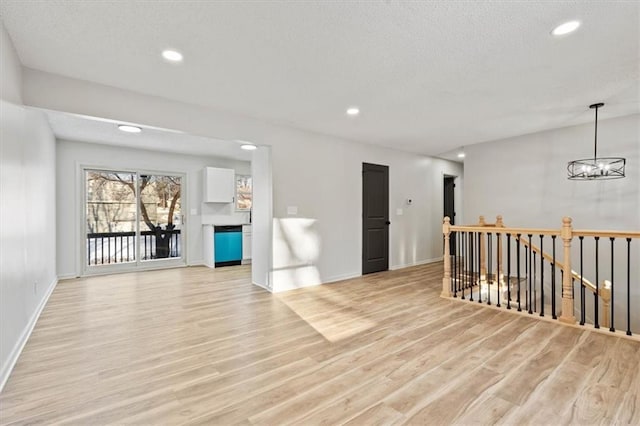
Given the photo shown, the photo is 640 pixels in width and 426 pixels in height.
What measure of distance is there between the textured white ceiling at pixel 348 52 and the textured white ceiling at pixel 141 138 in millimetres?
1438

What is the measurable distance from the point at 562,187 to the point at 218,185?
21.2 feet

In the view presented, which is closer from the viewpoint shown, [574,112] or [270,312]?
[270,312]

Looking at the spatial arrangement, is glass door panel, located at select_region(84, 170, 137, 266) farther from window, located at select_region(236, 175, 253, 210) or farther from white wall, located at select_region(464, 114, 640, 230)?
white wall, located at select_region(464, 114, 640, 230)

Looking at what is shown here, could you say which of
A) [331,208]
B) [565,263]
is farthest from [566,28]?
[331,208]

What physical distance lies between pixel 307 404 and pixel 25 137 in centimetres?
365

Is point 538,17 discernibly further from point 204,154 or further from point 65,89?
point 204,154

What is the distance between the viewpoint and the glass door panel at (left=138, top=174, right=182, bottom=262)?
21.5 ft

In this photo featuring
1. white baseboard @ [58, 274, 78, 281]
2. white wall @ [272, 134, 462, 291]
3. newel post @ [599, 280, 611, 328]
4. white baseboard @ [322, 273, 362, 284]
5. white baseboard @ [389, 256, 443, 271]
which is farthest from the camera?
white baseboard @ [389, 256, 443, 271]

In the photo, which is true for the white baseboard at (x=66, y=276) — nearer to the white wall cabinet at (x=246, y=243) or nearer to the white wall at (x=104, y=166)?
the white wall at (x=104, y=166)

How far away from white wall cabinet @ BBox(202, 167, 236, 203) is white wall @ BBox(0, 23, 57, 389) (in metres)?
2.90

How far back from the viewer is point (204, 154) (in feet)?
22.6

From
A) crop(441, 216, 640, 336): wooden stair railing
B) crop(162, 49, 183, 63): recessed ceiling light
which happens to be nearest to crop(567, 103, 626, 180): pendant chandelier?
crop(441, 216, 640, 336): wooden stair railing

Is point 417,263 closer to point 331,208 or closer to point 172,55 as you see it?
point 331,208

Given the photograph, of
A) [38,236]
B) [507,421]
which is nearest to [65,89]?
[38,236]
